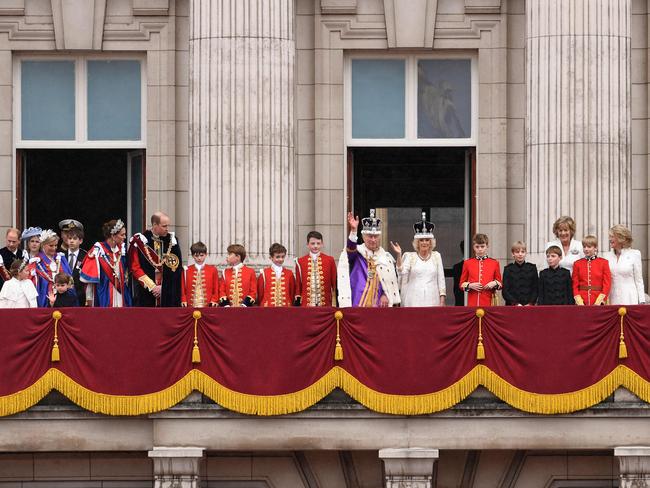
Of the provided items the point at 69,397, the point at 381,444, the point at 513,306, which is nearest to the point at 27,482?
the point at 69,397

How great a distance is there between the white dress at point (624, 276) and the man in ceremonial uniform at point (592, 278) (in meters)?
0.32

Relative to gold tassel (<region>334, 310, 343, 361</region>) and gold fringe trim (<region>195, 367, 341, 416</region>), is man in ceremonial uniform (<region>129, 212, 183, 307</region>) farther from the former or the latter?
gold tassel (<region>334, 310, 343, 361</region>)

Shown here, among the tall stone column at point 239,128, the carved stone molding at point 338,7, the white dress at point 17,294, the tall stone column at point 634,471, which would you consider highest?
the carved stone molding at point 338,7

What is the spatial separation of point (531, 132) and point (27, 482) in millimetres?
10549

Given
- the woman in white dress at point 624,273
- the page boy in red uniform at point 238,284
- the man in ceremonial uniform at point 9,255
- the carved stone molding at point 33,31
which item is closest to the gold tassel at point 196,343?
the page boy in red uniform at point 238,284

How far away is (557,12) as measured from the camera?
36.0 m

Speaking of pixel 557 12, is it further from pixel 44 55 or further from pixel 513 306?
pixel 44 55

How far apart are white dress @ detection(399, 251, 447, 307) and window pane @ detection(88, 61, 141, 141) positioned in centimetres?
790

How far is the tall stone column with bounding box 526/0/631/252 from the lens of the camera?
117 feet

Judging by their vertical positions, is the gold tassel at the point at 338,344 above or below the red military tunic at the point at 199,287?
below

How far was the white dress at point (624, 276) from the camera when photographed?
32.3m

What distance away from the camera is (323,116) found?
38312 millimetres

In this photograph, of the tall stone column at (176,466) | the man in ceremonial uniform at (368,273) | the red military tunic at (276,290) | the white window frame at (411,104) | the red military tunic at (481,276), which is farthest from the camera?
the white window frame at (411,104)

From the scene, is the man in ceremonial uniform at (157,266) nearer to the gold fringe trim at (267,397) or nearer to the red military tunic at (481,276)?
the gold fringe trim at (267,397)
